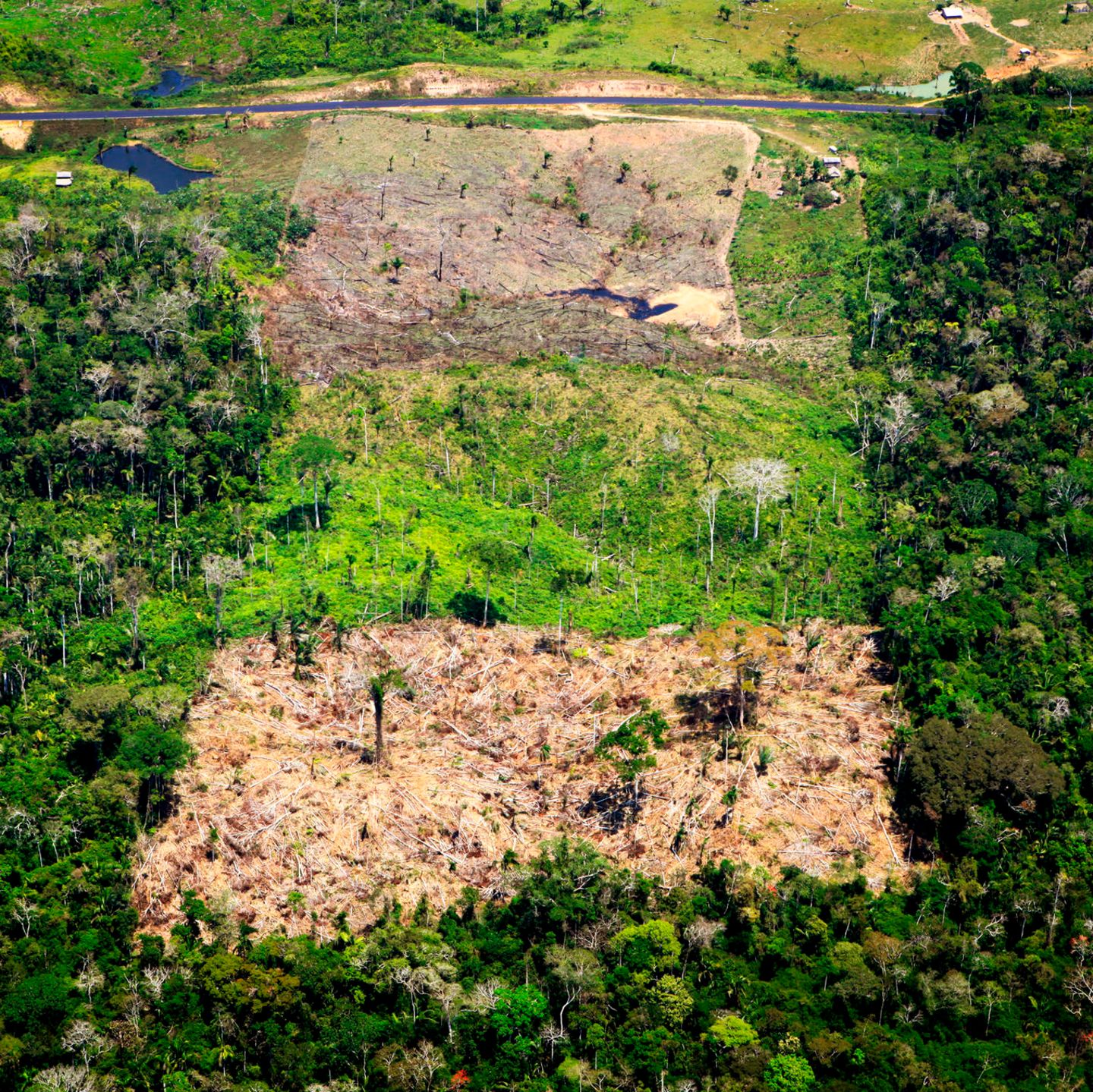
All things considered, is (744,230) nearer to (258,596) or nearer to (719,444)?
(719,444)

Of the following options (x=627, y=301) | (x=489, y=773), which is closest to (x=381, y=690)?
(x=489, y=773)

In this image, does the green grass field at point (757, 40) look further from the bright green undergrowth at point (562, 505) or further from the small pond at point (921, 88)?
the bright green undergrowth at point (562, 505)

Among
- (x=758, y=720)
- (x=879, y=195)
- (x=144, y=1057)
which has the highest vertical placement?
(x=879, y=195)

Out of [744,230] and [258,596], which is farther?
[744,230]

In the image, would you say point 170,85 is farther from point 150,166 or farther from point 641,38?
point 641,38

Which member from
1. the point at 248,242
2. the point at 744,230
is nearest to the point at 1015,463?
the point at 744,230

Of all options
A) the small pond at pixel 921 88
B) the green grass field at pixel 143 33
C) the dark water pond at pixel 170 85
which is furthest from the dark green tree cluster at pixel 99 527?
the small pond at pixel 921 88
